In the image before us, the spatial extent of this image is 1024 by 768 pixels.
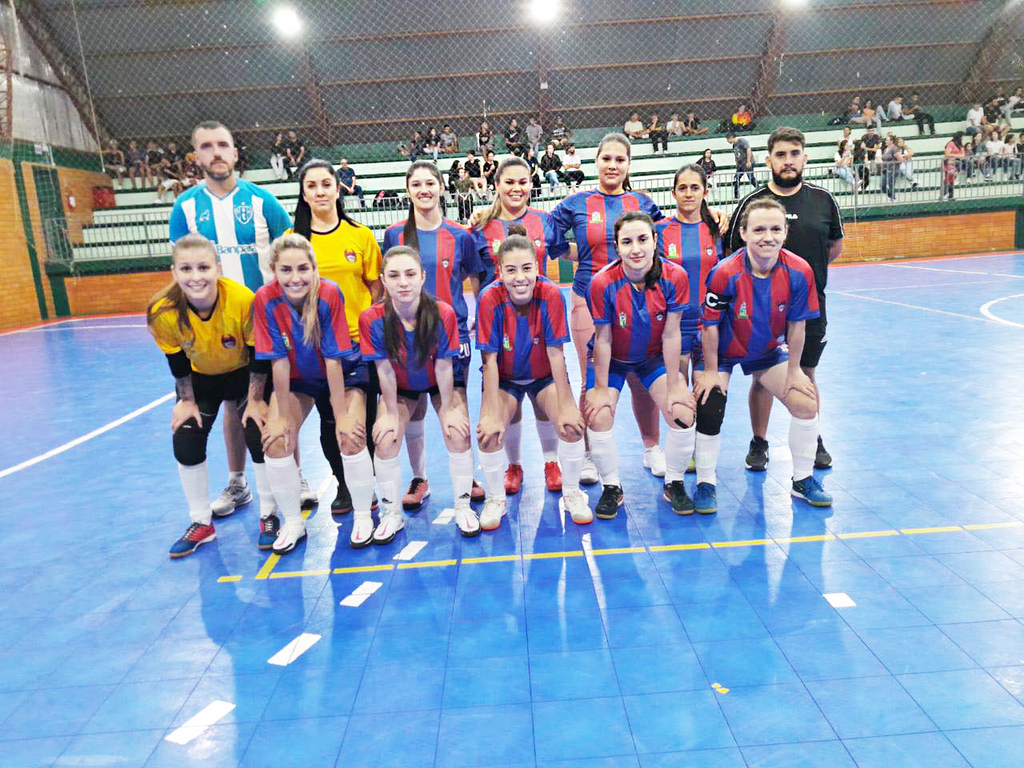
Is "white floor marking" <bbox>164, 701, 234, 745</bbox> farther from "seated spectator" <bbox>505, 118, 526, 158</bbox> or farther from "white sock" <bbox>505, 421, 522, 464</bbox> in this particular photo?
"seated spectator" <bbox>505, 118, 526, 158</bbox>

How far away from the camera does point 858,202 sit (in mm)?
17062

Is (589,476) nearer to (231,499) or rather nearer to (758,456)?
(758,456)

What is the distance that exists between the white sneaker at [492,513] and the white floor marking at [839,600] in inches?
65.8

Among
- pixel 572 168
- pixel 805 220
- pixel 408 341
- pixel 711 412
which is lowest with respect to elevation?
pixel 711 412

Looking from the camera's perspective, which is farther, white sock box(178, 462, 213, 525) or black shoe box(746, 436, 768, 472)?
black shoe box(746, 436, 768, 472)

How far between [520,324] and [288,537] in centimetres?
167

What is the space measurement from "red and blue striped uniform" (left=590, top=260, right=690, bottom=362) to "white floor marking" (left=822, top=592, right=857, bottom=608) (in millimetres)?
1574

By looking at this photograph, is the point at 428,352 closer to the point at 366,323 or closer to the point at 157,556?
the point at 366,323

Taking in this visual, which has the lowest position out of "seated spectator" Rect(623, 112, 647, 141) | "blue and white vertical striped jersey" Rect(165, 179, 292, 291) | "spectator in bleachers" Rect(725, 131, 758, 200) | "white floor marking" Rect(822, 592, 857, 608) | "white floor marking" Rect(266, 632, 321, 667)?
"white floor marking" Rect(822, 592, 857, 608)

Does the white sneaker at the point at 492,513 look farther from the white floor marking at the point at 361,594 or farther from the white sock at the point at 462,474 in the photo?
the white floor marking at the point at 361,594

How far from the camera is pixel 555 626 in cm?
299

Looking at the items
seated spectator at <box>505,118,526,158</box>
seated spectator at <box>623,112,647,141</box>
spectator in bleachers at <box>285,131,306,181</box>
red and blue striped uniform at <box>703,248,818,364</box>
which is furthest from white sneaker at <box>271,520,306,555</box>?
seated spectator at <box>623,112,647,141</box>

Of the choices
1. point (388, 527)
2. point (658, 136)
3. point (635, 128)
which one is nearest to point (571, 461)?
point (388, 527)

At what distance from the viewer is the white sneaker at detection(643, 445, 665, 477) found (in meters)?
4.63
